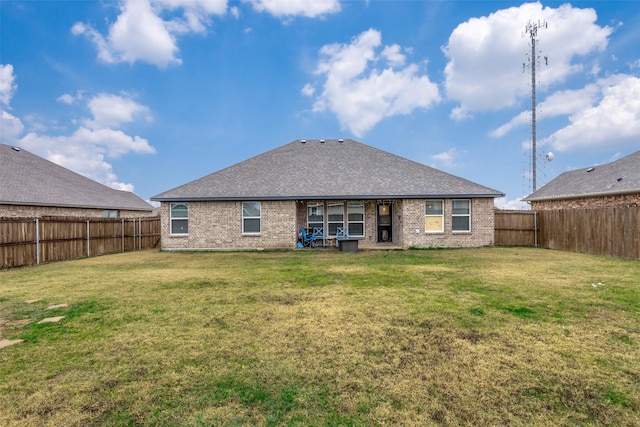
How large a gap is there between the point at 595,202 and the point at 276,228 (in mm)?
17927

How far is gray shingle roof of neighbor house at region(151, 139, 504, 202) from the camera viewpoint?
15305 millimetres

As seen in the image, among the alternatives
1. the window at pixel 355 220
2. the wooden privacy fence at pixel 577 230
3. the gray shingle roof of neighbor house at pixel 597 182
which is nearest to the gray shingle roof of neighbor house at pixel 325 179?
the window at pixel 355 220

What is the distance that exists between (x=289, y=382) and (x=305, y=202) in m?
14.0

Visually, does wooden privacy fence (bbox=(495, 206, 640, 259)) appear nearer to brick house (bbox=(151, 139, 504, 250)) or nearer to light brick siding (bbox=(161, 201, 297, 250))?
brick house (bbox=(151, 139, 504, 250))

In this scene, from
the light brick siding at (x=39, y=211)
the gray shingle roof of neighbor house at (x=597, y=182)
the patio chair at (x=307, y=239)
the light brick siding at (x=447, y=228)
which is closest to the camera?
the light brick siding at (x=39, y=211)

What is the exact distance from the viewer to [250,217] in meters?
15.8

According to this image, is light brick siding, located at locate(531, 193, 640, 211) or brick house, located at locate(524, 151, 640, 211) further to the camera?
brick house, located at locate(524, 151, 640, 211)

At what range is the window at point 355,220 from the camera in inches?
656

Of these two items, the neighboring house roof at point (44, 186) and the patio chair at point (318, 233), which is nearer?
the neighboring house roof at point (44, 186)

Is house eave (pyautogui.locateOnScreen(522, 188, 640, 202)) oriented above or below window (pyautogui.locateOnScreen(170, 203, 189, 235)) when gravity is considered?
above

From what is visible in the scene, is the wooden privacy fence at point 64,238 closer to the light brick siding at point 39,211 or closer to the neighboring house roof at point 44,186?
the light brick siding at point 39,211

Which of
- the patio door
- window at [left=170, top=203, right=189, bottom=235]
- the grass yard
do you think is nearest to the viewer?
the grass yard

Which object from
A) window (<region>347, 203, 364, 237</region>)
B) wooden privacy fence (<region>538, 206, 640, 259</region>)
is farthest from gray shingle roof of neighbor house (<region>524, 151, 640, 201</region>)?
window (<region>347, 203, 364, 237</region>)

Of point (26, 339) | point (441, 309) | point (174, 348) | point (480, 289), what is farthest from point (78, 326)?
point (480, 289)
